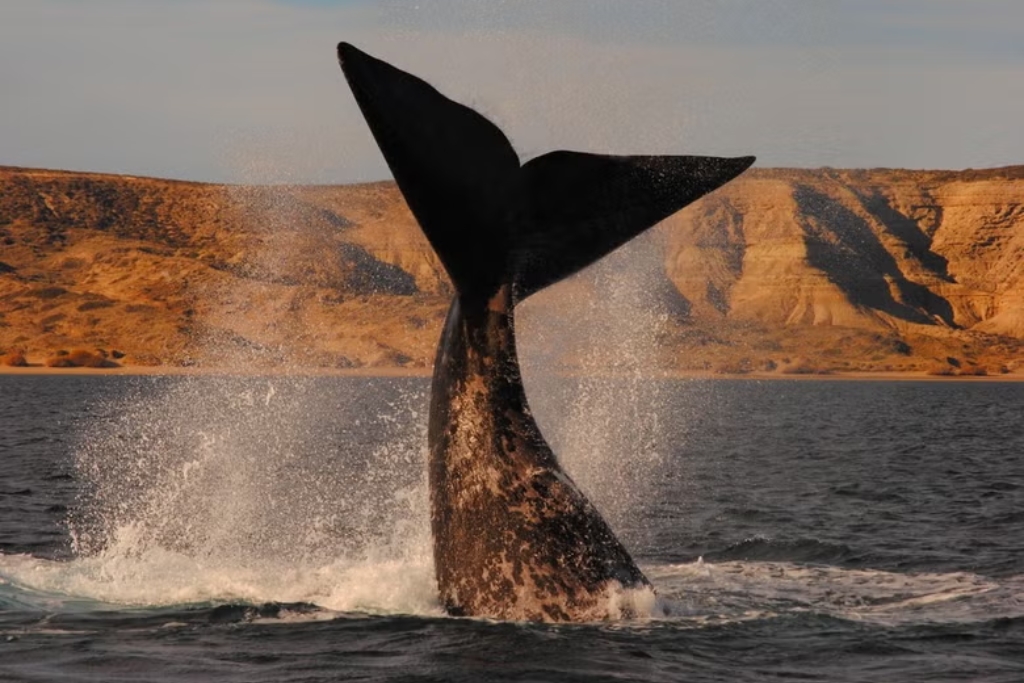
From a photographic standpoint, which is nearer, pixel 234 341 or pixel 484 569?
pixel 484 569

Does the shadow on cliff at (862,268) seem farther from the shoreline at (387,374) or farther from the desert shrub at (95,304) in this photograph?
the desert shrub at (95,304)

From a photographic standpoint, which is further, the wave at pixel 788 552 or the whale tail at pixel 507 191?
the wave at pixel 788 552

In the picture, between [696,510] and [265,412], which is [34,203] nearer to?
[265,412]

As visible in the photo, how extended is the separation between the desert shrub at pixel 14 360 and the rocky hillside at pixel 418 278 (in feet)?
3.36

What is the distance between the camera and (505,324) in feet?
37.0

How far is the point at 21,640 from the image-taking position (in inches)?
464

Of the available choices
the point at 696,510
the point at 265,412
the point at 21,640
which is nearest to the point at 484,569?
the point at 21,640

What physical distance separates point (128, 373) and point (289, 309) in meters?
12.2

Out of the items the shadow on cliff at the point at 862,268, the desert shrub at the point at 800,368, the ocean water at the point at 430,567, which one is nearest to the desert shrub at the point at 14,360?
the desert shrub at the point at 800,368

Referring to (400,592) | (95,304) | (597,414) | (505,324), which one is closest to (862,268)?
(95,304)

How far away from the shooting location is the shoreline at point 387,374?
9150 centimetres

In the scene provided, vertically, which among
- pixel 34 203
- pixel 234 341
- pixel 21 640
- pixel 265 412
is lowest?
pixel 21 640

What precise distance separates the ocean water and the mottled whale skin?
1.32 ft

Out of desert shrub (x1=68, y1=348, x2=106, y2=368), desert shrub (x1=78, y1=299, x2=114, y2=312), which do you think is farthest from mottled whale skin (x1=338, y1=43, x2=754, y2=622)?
desert shrub (x1=78, y1=299, x2=114, y2=312)
